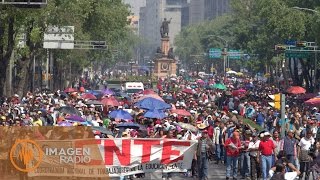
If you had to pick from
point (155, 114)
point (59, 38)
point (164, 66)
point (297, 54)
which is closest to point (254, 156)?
point (155, 114)

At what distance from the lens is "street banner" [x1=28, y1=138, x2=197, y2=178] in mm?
20250

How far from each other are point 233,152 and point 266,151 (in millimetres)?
1705

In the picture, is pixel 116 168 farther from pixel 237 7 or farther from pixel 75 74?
pixel 237 7

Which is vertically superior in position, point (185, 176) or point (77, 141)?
point (77, 141)

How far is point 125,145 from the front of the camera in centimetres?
2162

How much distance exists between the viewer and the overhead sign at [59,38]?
189 feet

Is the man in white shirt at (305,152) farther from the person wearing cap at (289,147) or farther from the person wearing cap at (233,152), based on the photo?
the person wearing cap at (233,152)

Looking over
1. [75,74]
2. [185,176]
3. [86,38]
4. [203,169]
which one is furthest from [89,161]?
[75,74]

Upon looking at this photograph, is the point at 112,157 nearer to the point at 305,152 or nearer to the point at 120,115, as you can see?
the point at 305,152

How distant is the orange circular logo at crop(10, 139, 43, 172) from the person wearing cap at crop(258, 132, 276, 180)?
6.63m

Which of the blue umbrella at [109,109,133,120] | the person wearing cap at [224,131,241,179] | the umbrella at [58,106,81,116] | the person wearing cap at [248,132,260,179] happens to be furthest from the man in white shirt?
the umbrella at [58,106,81,116]

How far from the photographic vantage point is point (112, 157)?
21406 mm

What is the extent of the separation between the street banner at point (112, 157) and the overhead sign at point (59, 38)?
34173mm

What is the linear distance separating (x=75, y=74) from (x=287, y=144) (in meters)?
71.2
